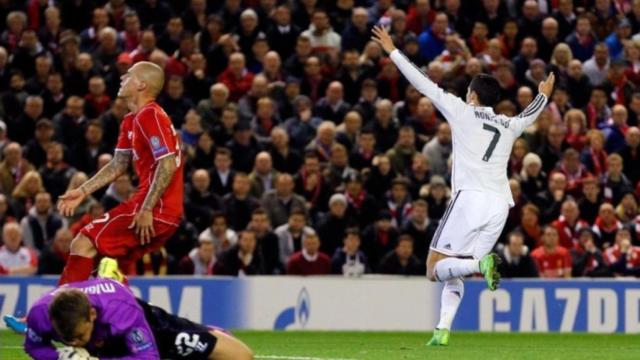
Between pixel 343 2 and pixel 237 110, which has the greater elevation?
pixel 343 2

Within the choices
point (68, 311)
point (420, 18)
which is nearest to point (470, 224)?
point (68, 311)

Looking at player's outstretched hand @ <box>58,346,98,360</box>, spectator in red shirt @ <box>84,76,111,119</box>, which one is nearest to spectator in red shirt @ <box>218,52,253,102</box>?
spectator in red shirt @ <box>84,76,111,119</box>

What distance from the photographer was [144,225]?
38.2ft

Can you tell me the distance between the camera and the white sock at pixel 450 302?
1250cm

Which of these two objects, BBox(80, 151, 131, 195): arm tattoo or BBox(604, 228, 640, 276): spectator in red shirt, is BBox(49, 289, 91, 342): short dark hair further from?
BBox(604, 228, 640, 276): spectator in red shirt

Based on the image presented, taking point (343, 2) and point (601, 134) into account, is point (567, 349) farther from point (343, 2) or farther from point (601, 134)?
point (343, 2)

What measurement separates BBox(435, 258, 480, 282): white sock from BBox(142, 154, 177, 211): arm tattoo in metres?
2.33

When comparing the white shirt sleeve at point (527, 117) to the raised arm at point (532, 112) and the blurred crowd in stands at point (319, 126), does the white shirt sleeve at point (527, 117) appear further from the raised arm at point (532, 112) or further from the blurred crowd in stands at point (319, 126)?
the blurred crowd in stands at point (319, 126)

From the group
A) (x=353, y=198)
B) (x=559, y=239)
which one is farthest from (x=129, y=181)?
(x=559, y=239)

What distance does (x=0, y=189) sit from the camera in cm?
1980

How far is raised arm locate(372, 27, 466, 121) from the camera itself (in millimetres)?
12438

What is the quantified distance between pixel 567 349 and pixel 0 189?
860cm

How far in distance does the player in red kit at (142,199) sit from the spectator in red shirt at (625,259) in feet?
28.1

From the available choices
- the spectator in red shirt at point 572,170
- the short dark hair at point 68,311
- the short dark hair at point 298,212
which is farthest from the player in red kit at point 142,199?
the spectator in red shirt at point 572,170
